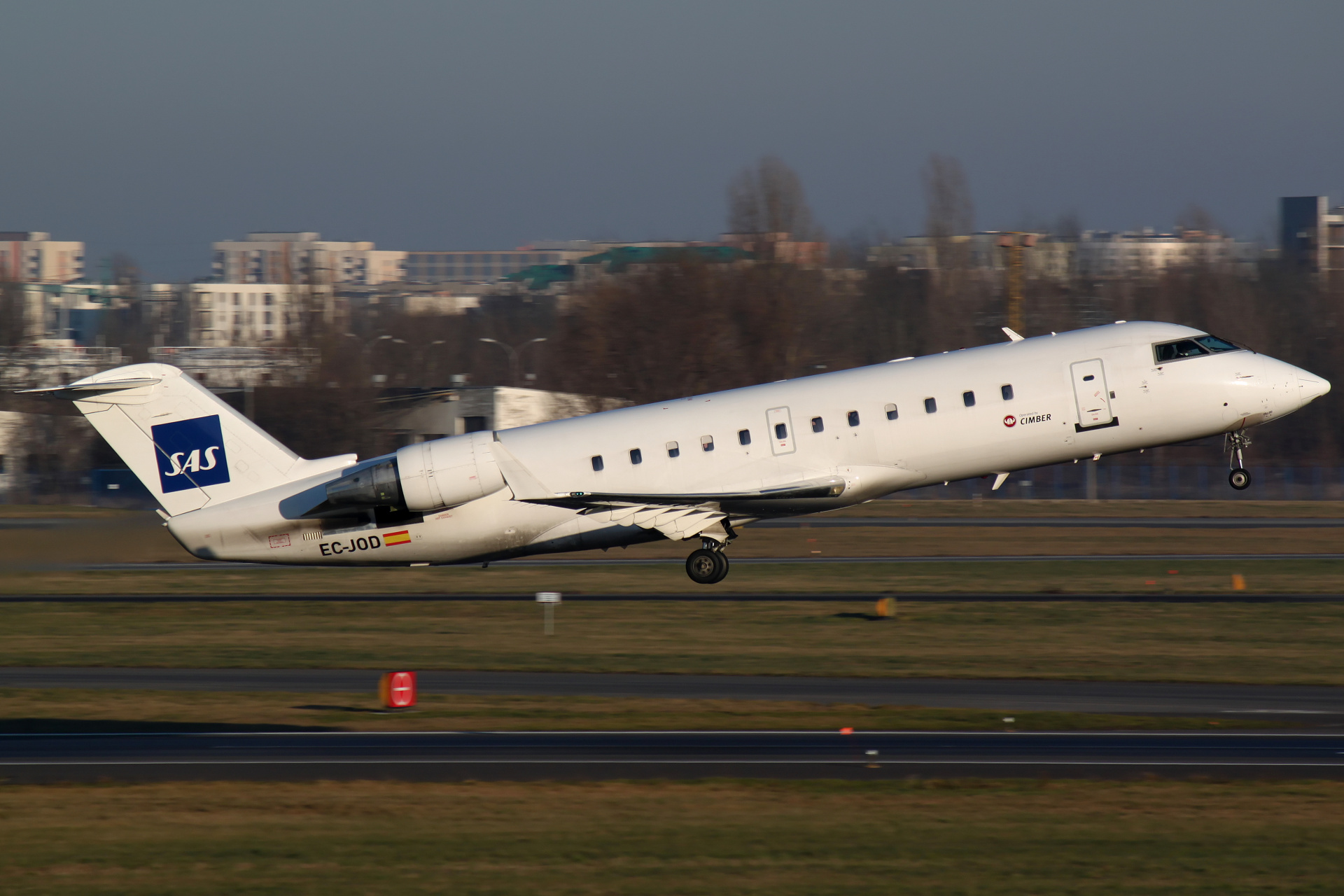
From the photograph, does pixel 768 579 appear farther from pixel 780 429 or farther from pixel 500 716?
pixel 500 716

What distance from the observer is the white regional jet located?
87.0ft

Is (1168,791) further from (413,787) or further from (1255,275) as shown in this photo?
(1255,275)

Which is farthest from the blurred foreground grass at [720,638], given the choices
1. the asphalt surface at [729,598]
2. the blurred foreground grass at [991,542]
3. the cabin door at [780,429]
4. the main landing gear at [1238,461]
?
the blurred foreground grass at [991,542]

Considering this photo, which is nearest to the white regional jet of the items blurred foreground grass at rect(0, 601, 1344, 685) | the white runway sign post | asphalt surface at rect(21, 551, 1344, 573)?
the white runway sign post

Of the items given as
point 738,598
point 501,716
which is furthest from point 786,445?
point 501,716

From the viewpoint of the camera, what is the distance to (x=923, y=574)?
37438 mm

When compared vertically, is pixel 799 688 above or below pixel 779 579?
above

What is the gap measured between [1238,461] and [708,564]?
10671mm

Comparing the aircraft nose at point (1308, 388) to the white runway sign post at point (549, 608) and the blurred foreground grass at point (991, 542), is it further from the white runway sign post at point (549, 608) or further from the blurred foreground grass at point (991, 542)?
the blurred foreground grass at point (991, 542)

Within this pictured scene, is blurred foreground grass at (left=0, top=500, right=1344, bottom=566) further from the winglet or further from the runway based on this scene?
the winglet

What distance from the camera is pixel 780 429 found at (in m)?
27.4

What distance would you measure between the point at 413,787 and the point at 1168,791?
318 inches

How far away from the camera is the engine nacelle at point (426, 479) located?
27641 millimetres

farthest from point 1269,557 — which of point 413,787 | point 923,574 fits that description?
point 413,787
